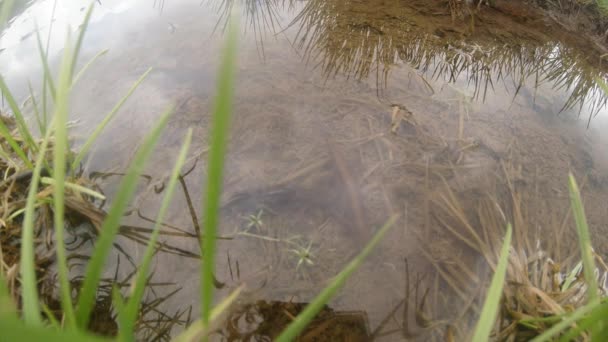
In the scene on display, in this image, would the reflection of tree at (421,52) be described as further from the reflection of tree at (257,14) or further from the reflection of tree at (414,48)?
the reflection of tree at (257,14)

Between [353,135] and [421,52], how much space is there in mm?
797

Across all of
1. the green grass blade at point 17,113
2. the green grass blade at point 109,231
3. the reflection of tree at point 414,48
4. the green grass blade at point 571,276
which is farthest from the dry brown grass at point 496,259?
the green grass blade at point 17,113

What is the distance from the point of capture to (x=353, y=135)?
1419 mm

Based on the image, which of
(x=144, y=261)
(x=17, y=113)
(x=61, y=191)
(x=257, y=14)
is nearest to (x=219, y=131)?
(x=144, y=261)

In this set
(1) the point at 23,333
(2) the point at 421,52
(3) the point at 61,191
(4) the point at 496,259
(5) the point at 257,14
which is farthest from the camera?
(5) the point at 257,14

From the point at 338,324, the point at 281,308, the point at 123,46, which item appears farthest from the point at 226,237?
the point at 123,46

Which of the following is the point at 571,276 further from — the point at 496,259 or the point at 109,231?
the point at 109,231

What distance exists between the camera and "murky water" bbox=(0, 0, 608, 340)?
1.04 metres

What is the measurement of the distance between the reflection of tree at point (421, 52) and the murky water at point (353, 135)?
11 mm

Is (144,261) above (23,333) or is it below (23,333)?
below

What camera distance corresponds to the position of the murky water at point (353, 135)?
3.40 ft

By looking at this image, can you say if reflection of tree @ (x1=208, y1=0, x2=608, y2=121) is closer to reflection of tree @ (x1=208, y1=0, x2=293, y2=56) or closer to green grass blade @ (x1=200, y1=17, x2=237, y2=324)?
reflection of tree @ (x1=208, y1=0, x2=293, y2=56)

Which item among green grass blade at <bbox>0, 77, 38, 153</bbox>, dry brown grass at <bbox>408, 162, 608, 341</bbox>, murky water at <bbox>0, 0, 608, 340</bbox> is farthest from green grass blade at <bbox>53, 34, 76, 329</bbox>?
dry brown grass at <bbox>408, 162, 608, 341</bbox>

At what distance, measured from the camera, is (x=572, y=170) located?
1.45 m
